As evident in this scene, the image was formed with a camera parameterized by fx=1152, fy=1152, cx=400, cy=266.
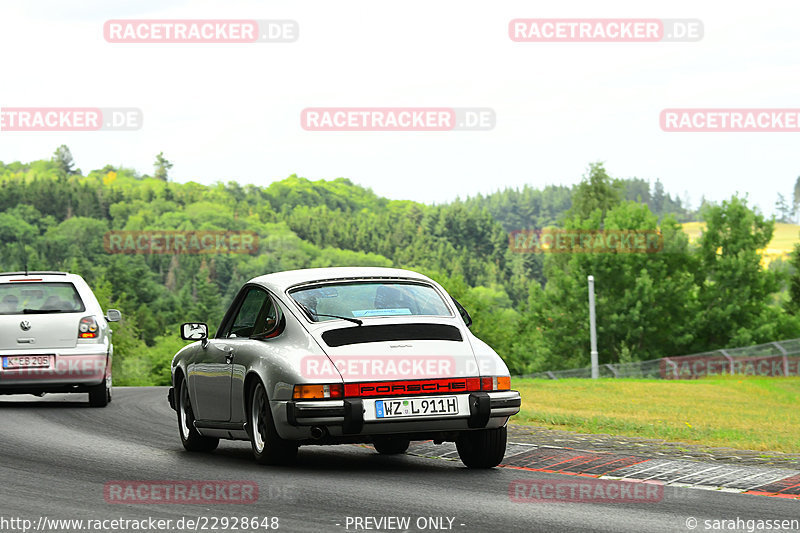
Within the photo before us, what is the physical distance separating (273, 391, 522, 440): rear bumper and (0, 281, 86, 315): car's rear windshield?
8.08 metres

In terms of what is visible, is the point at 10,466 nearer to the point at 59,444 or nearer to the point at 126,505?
the point at 59,444

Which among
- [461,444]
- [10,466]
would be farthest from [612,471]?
[10,466]

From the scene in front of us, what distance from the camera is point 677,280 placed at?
84.1 m

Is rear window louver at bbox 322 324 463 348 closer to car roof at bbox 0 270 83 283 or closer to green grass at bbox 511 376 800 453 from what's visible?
green grass at bbox 511 376 800 453

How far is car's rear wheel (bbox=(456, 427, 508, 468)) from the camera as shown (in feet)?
30.2

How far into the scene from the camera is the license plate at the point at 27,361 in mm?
15531

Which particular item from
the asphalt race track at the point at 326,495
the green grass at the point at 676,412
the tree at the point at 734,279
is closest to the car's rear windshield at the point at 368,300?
the asphalt race track at the point at 326,495

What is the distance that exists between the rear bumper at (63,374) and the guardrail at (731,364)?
127 feet

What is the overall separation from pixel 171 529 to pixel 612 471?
3.77 m

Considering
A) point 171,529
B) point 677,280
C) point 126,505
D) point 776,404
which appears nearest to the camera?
point 171,529

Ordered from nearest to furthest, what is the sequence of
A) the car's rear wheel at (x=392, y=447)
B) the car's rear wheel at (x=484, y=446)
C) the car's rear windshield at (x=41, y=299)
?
1. the car's rear wheel at (x=484, y=446)
2. the car's rear wheel at (x=392, y=447)
3. the car's rear windshield at (x=41, y=299)

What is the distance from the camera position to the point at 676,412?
63.1 ft

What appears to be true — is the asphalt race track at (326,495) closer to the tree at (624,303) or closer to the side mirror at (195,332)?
the side mirror at (195,332)

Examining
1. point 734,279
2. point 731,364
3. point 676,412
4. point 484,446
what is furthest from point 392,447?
point 734,279
